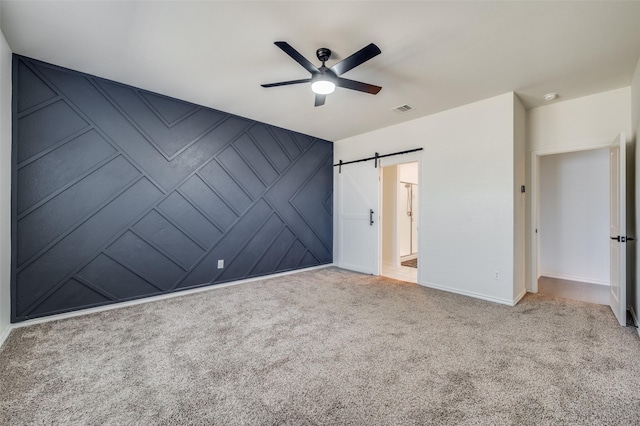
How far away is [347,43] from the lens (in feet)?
7.98

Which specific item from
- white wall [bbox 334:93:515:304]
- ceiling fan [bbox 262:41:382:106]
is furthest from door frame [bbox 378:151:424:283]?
ceiling fan [bbox 262:41:382:106]

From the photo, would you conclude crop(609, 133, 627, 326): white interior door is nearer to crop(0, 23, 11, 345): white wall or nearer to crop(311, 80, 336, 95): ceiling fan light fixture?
crop(311, 80, 336, 95): ceiling fan light fixture

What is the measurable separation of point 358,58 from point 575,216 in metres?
4.98

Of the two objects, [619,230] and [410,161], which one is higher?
[410,161]

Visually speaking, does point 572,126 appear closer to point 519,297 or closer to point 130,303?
point 519,297

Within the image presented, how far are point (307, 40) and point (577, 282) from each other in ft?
18.4

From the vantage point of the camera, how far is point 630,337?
249 centimetres

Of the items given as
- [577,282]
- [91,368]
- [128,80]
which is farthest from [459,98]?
[91,368]

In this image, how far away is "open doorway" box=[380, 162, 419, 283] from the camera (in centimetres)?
581

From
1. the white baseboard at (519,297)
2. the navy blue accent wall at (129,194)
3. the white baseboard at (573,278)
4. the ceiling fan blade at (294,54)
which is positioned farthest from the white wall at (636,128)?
the navy blue accent wall at (129,194)

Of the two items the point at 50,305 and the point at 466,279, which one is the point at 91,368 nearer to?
the point at 50,305

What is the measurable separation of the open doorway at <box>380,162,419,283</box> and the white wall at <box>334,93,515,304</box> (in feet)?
3.37

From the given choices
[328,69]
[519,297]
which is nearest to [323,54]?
[328,69]

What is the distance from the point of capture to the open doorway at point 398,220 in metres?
5.81
